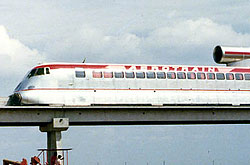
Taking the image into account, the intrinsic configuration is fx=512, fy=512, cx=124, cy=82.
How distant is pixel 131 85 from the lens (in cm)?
4609

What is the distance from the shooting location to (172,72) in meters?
48.1

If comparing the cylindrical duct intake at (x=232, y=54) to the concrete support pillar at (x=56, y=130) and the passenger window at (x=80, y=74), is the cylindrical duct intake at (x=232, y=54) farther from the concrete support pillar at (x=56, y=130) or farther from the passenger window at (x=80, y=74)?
the concrete support pillar at (x=56, y=130)

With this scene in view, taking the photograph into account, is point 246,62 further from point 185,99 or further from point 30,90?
point 30,90

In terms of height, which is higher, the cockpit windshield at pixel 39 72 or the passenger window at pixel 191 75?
the passenger window at pixel 191 75

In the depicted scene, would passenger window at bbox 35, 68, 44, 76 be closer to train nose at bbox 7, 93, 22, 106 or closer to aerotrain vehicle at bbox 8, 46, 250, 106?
aerotrain vehicle at bbox 8, 46, 250, 106

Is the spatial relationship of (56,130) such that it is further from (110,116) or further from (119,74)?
(119,74)

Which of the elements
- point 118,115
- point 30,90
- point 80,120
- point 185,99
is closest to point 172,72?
point 185,99

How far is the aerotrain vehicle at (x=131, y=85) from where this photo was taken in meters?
43.5

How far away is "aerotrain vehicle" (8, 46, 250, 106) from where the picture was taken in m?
43.5

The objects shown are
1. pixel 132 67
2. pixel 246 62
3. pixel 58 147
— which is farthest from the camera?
pixel 246 62

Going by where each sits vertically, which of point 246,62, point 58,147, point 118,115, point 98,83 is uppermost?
point 246,62

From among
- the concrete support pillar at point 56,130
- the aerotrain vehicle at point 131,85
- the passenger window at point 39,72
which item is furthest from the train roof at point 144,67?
the concrete support pillar at point 56,130

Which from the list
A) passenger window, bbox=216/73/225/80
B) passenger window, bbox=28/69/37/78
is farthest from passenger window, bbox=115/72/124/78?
passenger window, bbox=216/73/225/80

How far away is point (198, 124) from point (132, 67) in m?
8.63
